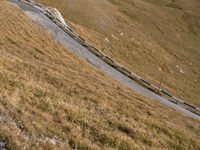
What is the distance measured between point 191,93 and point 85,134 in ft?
175

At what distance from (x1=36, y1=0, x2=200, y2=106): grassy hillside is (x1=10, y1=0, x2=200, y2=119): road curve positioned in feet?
25.2

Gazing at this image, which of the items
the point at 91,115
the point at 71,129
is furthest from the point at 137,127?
the point at 71,129

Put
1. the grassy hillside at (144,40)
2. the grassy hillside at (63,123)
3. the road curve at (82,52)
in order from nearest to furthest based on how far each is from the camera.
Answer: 1. the grassy hillside at (63,123)
2. the road curve at (82,52)
3. the grassy hillside at (144,40)

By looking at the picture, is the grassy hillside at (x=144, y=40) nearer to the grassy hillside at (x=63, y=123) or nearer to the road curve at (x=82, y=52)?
the road curve at (x=82, y=52)

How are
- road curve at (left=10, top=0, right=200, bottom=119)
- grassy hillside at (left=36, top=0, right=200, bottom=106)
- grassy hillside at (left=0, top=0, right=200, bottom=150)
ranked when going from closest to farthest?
grassy hillside at (left=0, top=0, right=200, bottom=150) → road curve at (left=10, top=0, right=200, bottom=119) → grassy hillside at (left=36, top=0, right=200, bottom=106)

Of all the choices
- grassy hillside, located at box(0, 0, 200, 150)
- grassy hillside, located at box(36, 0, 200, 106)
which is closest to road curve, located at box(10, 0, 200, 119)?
grassy hillside, located at box(36, 0, 200, 106)

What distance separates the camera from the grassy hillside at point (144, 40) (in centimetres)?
6322

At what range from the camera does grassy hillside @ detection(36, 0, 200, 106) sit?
63219 mm

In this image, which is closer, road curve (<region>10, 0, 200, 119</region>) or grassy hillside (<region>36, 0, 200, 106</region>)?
road curve (<region>10, 0, 200, 119</region>)

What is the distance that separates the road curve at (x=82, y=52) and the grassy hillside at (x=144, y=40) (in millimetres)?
7682

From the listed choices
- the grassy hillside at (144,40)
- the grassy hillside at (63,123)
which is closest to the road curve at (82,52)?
the grassy hillside at (144,40)

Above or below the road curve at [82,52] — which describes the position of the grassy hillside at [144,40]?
above

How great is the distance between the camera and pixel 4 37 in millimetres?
38500

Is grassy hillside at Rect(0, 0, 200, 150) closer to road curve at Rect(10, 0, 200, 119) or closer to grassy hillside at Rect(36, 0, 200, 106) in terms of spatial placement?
road curve at Rect(10, 0, 200, 119)
